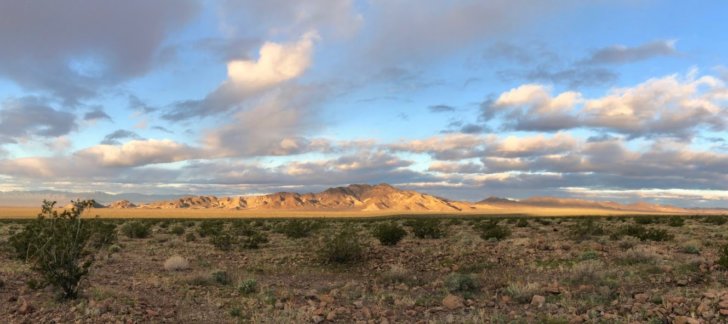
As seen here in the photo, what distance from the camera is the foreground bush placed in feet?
35.2

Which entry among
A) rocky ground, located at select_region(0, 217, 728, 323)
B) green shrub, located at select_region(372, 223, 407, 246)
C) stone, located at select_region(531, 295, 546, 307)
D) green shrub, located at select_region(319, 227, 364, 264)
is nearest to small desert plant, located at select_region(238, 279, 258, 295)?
rocky ground, located at select_region(0, 217, 728, 323)

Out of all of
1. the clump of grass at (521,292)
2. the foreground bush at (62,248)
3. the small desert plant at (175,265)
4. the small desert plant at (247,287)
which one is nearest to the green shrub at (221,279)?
the small desert plant at (247,287)

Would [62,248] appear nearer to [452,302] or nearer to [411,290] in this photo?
[411,290]

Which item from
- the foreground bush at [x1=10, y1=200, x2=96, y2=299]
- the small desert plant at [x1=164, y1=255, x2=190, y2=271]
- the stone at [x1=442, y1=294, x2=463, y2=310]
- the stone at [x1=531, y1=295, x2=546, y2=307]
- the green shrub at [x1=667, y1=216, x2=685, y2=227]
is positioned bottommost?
the small desert plant at [x1=164, y1=255, x2=190, y2=271]

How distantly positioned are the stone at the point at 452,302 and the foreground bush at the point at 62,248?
8.13m

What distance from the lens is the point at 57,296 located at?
415 inches

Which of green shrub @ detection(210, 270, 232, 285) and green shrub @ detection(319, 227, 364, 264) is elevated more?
green shrub @ detection(319, 227, 364, 264)

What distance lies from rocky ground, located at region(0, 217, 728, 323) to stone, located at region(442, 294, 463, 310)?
22 millimetres

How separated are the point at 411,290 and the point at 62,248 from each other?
8579mm

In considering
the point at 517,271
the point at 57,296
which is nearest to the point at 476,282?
the point at 517,271

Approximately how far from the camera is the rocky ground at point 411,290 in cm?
919

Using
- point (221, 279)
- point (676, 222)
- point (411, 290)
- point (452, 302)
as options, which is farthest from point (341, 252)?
point (676, 222)

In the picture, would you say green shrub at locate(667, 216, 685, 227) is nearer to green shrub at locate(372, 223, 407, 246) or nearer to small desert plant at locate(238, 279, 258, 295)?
green shrub at locate(372, 223, 407, 246)

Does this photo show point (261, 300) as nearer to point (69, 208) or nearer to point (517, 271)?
point (69, 208)
